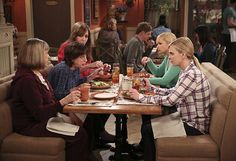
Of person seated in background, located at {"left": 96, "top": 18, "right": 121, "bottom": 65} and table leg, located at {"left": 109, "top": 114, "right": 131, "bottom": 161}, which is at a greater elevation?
person seated in background, located at {"left": 96, "top": 18, "right": 121, "bottom": 65}

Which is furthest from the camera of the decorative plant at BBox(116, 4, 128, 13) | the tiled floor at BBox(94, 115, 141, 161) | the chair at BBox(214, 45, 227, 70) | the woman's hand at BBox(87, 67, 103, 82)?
the decorative plant at BBox(116, 4, 128, 13)

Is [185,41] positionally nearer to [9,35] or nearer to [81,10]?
[9,35]

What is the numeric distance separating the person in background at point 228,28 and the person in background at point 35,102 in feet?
19.2

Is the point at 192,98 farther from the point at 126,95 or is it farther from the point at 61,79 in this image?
the point at 61,79

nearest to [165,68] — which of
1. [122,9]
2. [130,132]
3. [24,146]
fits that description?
[130,132]

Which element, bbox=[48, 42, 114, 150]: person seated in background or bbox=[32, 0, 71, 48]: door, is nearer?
bbox=[48, 42, 114, 150]: person seated in background

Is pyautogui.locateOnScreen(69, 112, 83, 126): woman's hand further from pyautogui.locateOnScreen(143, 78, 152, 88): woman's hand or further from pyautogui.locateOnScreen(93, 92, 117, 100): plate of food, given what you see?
pyautogui.locateOnScreen(143, 78, 152, 88): woman's hand

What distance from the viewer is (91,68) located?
3.77m

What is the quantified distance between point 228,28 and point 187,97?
18.5ft

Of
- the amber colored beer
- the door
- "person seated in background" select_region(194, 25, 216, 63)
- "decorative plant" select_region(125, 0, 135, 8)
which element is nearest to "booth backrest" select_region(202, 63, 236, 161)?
the amber colored beer

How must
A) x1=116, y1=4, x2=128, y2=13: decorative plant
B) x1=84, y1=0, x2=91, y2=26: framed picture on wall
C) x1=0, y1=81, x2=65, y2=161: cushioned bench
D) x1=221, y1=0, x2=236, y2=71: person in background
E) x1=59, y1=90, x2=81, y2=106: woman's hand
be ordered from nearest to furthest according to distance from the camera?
x1=0, y1=81, x2=65, y2=161: cushioned bench < x1=59, y1=90, x2=81, y2=106: woman's hand < x1=84, y1=0, x2=91, y2=26: framed picture on wall < x1=221, y1=0, x2=236, y2=71: person in background < x1=116, y1=4, x2=128, y2=13: decorative plant

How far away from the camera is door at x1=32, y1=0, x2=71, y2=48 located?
7.39 metres

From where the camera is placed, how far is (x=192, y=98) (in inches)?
109

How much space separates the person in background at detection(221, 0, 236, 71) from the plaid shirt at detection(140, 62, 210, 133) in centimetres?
548
